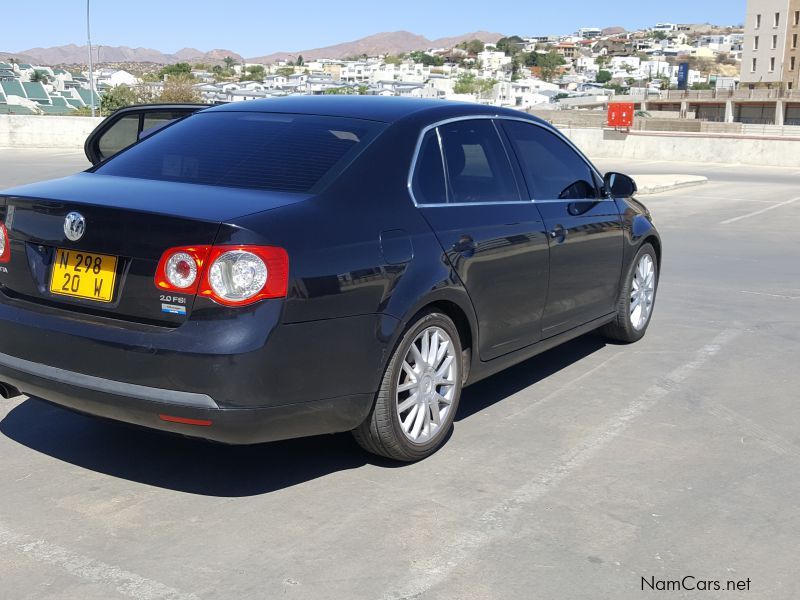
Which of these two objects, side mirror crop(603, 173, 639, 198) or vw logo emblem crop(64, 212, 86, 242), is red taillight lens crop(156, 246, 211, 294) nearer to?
vw logo emblem crop(64, 212, 86, 242)

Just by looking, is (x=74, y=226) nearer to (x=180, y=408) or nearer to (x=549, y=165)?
(x=180, y=408)

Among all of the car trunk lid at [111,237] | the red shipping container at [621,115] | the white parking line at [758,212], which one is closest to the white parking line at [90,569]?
the car trunk lid at [111,237]

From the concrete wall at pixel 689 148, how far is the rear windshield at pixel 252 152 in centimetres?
2869

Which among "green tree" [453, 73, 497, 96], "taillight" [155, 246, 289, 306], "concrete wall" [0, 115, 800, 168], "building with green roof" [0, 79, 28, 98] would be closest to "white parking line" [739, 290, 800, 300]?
"taillight" [155, 246, 289, 306]

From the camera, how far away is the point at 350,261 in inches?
165

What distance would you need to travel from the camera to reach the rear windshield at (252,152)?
4.55 m

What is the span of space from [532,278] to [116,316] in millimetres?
2332

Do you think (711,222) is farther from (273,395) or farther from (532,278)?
(273,395)

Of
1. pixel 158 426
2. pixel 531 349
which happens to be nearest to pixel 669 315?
pixel 531 349

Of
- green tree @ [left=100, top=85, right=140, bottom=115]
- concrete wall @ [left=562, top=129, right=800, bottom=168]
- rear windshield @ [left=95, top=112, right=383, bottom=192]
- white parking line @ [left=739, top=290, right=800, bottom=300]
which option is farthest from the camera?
green tree @ [left=100, top=85, right=140, bottom=115]

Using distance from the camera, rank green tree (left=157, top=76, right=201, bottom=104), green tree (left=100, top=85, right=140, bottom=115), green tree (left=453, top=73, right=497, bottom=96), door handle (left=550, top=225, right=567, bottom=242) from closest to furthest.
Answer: door handle (left=550, top=225, right=567, bottom=242), green tree (left=157, top=76, right=201, bottom=104), green tree (left=100, top=85, right=140, bottom=115), green tree (left=453, top=73, right=497, bottom=96)

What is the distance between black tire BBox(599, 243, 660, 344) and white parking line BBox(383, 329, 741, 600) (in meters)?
0.59

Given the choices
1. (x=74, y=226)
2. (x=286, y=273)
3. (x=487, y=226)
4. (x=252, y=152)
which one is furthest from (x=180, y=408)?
(x=487, y=226)

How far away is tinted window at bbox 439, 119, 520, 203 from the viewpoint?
5102 mm
